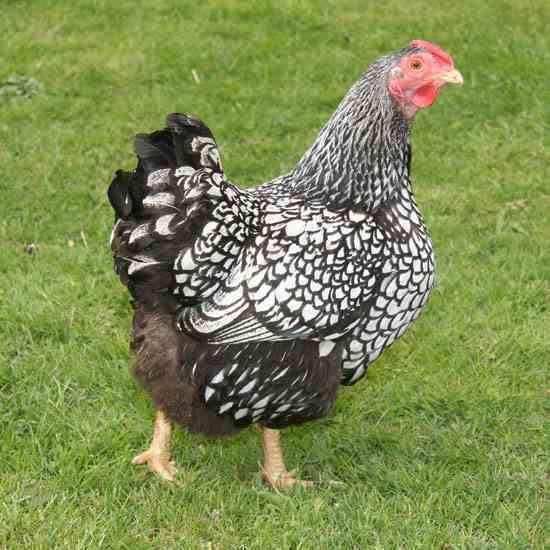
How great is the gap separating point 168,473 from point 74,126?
12.5 feet

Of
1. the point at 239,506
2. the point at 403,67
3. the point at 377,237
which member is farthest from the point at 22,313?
the point at 403,67

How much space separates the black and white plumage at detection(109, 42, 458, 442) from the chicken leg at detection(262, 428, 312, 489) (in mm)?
198

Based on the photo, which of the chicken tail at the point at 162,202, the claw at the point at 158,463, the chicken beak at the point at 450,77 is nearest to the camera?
the chicken tail at the point at 162,202

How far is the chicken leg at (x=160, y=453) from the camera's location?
146 inches

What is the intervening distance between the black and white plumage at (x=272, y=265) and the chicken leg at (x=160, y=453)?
29 cm

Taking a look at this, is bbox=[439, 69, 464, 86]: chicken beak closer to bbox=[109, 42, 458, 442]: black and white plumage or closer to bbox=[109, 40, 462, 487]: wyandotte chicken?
bbox=[109, 40, 462, 487]: wyandotte chicken

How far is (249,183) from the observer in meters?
6.13

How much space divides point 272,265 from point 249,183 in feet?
9.54

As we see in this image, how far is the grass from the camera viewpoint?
3.49m

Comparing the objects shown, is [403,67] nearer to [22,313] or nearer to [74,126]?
[22,313]

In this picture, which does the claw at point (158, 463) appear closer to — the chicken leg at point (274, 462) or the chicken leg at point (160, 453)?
the chicken leg at point (160, 453)

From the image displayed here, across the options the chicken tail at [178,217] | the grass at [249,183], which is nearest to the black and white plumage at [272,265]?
the chicken tail at [178,217]

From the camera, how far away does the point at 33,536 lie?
3.30 m

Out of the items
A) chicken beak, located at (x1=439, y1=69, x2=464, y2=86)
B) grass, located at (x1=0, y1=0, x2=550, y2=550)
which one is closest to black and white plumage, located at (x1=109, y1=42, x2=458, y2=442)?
chicken beak, located at (x1=439, y1=69, x2=464, y2=86)
